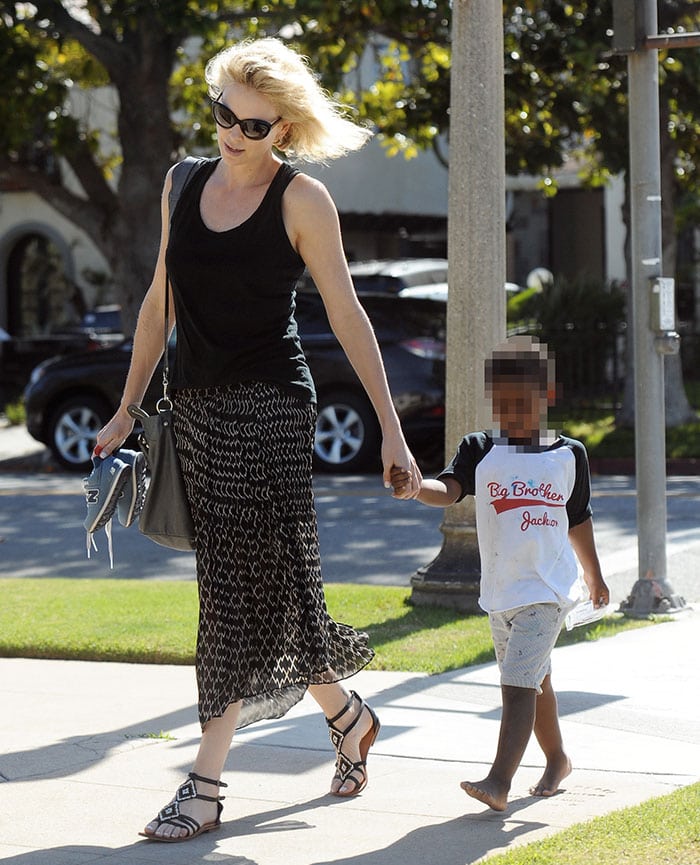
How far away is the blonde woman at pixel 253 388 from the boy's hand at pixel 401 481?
119 mm

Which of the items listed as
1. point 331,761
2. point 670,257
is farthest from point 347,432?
point 331,761

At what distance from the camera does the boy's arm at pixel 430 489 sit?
3.91 m

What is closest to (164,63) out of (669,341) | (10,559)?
(10,559)

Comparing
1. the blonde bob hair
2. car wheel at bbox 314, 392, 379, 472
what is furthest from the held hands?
car wheel at bbox 314, 392, 379, 472

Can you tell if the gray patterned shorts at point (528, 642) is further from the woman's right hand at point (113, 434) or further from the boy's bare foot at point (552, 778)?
the woman's right hand at point (113, 434)

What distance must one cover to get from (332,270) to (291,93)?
0.50 metres

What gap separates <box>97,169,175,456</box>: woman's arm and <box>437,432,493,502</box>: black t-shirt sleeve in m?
0.92

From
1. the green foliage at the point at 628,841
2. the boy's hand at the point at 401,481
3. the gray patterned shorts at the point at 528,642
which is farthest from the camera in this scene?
the gray patterned shorts at the point at 528,642

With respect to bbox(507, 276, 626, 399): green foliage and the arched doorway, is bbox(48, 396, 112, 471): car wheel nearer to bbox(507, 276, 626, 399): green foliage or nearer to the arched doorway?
bbox(507, 276, 626, 399): green foliage

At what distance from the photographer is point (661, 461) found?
7562 millimetres

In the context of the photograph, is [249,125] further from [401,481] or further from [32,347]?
[32,347]

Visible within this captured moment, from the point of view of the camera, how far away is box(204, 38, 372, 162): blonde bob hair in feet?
13.4

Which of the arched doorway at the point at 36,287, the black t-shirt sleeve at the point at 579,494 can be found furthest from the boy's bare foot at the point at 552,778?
the arched doorway at the point at 36,287

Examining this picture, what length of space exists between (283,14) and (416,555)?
7.71 meters
